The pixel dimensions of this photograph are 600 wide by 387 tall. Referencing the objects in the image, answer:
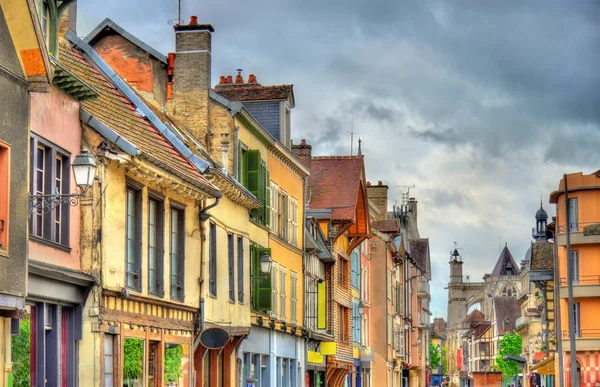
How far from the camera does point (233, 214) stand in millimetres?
31312

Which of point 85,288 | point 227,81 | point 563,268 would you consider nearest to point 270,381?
point 227,81

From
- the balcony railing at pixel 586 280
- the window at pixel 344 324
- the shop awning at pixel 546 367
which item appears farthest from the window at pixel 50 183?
the shop awning at pixel 546 367

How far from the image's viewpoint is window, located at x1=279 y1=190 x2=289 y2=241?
39625 millimetres

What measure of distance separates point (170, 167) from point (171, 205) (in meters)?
1.69

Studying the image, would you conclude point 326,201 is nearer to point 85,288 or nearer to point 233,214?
point 233,214

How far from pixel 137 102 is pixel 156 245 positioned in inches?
146

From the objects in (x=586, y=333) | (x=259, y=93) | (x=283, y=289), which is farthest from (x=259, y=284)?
(x=586, y=333)

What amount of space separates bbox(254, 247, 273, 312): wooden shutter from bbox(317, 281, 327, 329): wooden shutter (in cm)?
1300

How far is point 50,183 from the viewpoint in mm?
Result: 19766

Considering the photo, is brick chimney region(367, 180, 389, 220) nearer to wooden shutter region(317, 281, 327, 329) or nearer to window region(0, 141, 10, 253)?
wooden shutter region(317, 281, 327, 329)

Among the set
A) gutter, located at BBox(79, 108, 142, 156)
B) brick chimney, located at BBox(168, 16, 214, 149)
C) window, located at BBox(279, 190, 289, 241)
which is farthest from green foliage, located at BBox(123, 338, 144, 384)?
window, located at BBox(279, 190, 289, 241)

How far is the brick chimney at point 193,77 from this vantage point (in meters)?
32.2

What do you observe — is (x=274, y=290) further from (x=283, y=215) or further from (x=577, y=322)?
(x=577, y=322)

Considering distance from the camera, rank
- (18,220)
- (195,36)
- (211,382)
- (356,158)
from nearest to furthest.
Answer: (18,220)
(211,382)
(195,36)
(356,158)
